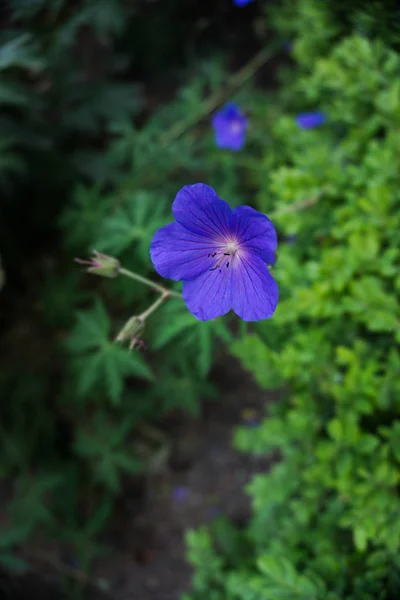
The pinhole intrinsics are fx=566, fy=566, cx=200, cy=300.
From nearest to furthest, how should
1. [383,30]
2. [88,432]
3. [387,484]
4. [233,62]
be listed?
1. [387,484]
2. [383,30]
3. [88,432]
4. [233,62]

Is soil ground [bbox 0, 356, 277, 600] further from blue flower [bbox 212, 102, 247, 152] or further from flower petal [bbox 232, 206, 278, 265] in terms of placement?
flower petal [bbox 232, 206, 278, 265]

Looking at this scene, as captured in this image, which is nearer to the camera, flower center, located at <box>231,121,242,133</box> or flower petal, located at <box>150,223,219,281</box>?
flower petal, located at <box>150,223,219,281</box>

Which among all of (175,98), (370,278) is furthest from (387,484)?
(175,98)

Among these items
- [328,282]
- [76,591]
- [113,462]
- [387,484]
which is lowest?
[76,591]

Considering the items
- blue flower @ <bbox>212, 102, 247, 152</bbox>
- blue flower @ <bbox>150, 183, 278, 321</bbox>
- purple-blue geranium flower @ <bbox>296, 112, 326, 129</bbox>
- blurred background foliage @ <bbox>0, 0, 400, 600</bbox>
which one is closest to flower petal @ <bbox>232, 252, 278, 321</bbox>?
blue flower @ <bbox>150, 183, 278, 321</bbox>

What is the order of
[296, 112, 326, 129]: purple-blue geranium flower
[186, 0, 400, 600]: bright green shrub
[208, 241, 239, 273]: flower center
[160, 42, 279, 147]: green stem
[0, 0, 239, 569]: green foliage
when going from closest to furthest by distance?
[208, 241, 239, 273]: flower center < [186, 0, 400, 600]: bright green shrub < [296, 112, 326, 129]: purple-blue geranium flower < [0, 0, 239, 569]: green foliage < [160, 42, 279, 147]: green stem

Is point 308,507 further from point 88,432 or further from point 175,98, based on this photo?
point 175,98
